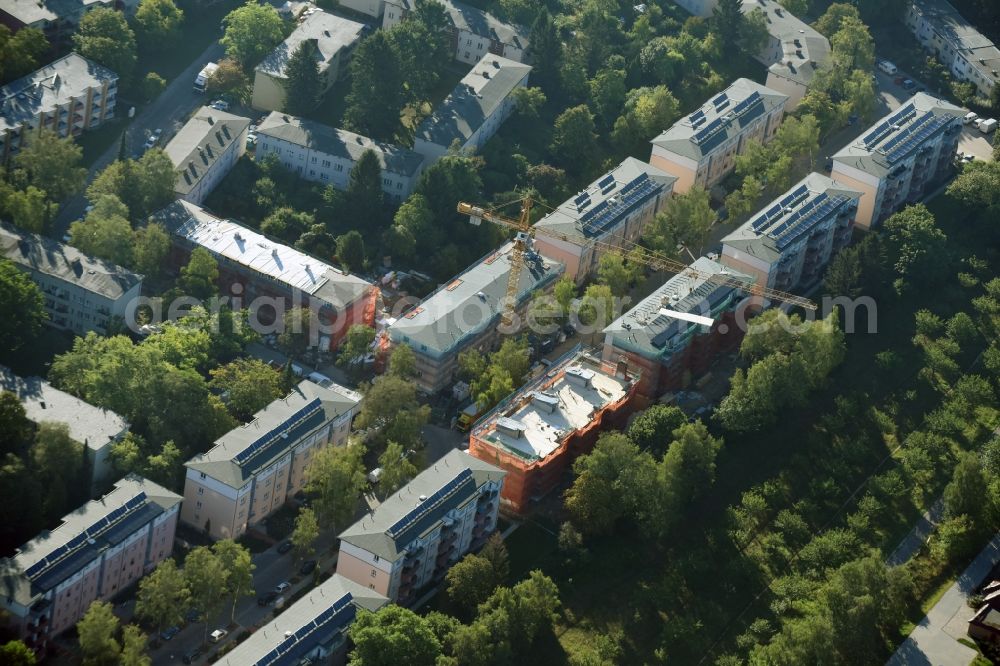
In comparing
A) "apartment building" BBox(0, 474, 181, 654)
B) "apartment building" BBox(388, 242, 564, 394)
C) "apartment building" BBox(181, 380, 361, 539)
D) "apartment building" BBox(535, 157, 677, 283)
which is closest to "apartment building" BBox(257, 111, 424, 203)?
"apartment building" BBox(388, 242, 564, 394)

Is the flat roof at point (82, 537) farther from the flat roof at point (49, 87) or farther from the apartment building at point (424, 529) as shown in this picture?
the flat roof at point (49, 87)

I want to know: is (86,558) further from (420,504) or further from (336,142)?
(336,142)

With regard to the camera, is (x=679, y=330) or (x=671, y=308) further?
(x=671, y=308)

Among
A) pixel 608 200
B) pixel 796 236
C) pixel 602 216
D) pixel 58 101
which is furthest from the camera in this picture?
pixel 58 101

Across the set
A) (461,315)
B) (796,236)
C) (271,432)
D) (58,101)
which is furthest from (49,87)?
(796,236)

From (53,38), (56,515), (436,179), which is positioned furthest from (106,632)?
(53,38)

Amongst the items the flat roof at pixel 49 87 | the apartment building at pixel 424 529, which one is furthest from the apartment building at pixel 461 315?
the flat roof at pixel 49 87
